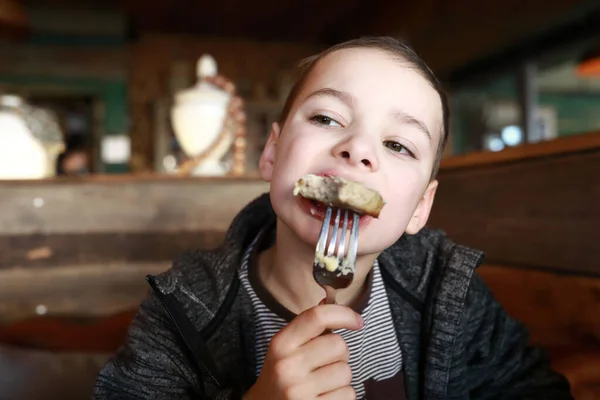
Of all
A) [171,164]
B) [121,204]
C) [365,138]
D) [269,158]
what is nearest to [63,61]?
[171,164]

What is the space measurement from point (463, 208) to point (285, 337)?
3.22 feet

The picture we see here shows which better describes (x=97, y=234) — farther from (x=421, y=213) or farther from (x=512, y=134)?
(x=512, y=134)

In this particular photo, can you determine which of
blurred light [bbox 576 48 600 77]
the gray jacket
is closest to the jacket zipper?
the gray jacket

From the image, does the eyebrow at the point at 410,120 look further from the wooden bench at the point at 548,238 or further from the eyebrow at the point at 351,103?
the wooden bench at the point at 548,238

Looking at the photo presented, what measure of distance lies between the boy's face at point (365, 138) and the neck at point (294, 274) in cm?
8

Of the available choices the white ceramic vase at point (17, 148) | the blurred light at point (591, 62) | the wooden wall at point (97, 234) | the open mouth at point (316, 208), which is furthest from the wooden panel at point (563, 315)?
the blurred light at point (591, 62)

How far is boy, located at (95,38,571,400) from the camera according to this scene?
28.6 inches

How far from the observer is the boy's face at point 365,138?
0.74m

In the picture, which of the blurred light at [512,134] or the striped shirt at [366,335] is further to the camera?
the blurred light at [512,134]

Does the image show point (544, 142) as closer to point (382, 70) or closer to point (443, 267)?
point (443, 267)

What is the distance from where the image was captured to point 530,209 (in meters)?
1.21

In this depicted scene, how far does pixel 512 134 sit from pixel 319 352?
4532 millimetres

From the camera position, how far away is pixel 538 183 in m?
1.18

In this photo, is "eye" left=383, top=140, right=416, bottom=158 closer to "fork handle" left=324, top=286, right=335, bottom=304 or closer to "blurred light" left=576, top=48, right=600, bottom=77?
"fork handle" left=324, top=286, right=335, bottom=304
